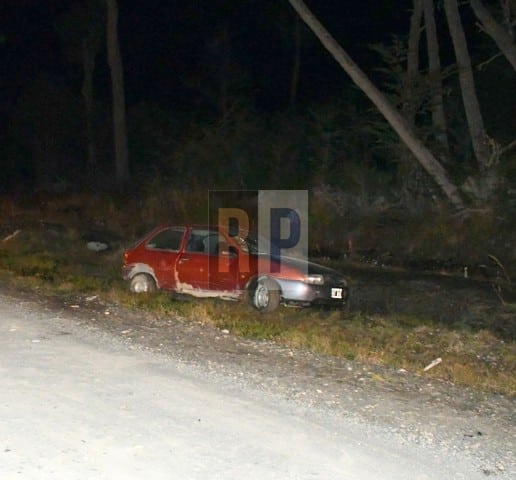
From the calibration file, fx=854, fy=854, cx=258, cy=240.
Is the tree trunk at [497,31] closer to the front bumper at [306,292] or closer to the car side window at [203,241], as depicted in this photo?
the front bumper at [306,292]

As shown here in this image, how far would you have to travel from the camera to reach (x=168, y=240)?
14258mm

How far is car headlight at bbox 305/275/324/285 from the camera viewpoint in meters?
12.9

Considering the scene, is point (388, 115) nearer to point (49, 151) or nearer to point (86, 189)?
point (86, 189)

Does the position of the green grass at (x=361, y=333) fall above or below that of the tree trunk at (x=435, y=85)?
below

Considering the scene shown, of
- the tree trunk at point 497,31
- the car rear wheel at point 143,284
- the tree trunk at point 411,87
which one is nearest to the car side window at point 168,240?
the car rear wheel at point 143,284

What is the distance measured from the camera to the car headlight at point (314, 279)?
12.9 meters

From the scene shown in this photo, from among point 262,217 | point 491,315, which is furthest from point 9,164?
point 491,315

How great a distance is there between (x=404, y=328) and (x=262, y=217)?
12.8m

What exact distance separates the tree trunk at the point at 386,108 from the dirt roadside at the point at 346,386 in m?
10.4

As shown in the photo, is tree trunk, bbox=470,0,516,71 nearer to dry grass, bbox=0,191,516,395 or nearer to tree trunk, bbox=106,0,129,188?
dry grass, bbox=0,191,516,395

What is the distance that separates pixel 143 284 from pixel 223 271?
180 cm

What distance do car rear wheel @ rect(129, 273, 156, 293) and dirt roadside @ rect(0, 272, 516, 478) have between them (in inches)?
54.4

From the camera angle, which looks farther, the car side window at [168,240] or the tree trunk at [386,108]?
the tree trunk at [386,108]

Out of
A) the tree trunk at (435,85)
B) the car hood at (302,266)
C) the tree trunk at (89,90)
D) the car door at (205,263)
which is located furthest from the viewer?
A: the tree trunk at (89,90)
